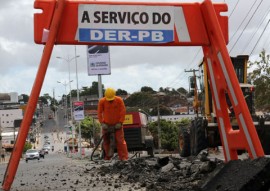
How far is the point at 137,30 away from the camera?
6.25 metres

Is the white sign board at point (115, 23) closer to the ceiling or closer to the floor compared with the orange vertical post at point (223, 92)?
closer to the ceiling

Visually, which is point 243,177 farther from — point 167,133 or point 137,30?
point 167,133

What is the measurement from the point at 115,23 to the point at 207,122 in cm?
737

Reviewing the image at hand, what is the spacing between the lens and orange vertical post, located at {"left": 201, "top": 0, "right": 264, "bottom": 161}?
5.86 meters

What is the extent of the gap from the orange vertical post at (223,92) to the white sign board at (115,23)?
77 cm

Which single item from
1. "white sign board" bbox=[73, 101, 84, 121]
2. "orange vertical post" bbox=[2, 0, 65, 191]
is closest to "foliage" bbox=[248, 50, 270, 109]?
"white sign board" bbox=[73, 101, 84, 121]

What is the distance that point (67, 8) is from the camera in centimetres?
627

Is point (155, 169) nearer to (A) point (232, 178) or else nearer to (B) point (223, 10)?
(B) point (223, 10)

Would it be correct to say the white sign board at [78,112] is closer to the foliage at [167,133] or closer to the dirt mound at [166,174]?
the foliage at [167,133]

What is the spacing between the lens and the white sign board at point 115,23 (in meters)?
6.23

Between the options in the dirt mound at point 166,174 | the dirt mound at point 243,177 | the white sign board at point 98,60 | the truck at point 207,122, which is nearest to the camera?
the dirt mound at point 243,177

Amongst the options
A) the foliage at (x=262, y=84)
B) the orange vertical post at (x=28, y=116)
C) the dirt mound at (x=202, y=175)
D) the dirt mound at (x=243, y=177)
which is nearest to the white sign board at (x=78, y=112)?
the foliage at (x=262, y=84)

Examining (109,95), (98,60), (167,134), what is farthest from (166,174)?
(167,134)

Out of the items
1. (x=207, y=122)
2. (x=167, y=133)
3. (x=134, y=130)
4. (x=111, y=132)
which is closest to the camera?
(x=111, y=132)
